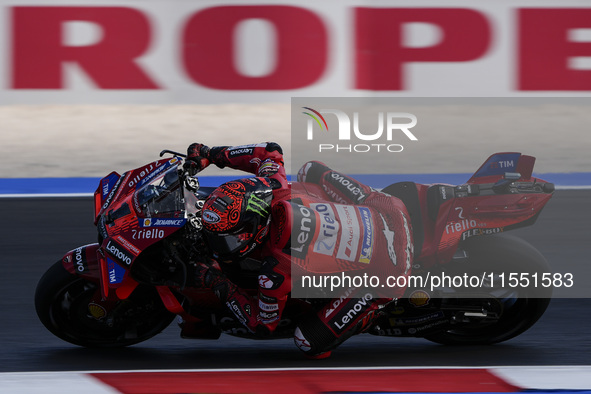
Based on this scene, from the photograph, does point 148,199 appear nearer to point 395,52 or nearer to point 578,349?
point 578,349

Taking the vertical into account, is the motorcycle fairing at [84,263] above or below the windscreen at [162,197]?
below

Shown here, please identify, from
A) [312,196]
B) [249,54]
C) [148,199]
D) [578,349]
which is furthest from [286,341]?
[249,54]

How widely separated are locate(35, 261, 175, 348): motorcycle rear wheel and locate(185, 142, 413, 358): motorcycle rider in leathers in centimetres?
48

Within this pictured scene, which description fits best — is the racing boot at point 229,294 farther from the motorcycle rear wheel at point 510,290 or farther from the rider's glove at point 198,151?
the motorcycle rear wheel at point 510,290

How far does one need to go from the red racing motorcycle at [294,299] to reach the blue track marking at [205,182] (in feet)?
13.1

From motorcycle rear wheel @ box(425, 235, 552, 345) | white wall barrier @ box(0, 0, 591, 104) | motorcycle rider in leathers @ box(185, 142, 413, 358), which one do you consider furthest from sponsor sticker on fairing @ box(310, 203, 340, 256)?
white wall barrier @ box(0, 0, 591, 104)

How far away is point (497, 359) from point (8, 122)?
7.83 metres

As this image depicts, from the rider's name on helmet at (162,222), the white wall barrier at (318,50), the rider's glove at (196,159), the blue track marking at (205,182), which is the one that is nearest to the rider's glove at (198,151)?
the rider's glove at (196,159)

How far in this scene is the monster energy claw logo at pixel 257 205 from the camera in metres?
3.99

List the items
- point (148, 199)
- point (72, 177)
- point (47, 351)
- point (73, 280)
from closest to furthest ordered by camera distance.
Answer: point (148, 199)
point (73, 280)
point (47, 351)
point (72, 177)

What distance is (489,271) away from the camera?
179 inches

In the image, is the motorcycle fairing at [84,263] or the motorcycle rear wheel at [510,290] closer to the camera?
the motorcycle fairing at [84,263]

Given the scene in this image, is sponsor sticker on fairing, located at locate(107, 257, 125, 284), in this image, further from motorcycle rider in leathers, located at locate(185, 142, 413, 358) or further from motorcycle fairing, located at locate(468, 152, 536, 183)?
motorcycle fairing, located at locate(468, 152, 536, 183)

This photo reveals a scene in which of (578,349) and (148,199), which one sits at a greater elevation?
(148,199)
